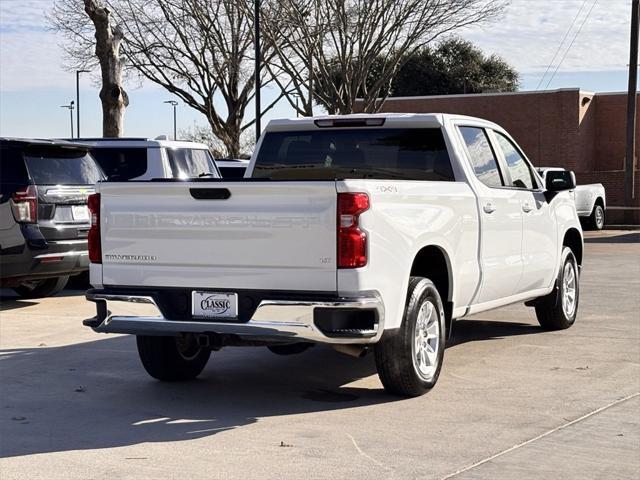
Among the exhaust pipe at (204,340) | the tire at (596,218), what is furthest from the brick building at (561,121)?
the exhaust pipe at (204,340)

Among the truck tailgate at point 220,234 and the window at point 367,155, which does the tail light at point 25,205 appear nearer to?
the window at point 367,155

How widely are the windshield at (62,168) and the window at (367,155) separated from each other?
4.42m

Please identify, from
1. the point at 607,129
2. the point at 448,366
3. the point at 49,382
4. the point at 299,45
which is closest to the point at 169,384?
the point at 49,382

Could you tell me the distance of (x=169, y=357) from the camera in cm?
847

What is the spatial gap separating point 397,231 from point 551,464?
6.68 feet

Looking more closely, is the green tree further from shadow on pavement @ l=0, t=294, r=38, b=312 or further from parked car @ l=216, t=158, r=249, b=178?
shadow on pavement @ l=0, t=294, r=38, b=312

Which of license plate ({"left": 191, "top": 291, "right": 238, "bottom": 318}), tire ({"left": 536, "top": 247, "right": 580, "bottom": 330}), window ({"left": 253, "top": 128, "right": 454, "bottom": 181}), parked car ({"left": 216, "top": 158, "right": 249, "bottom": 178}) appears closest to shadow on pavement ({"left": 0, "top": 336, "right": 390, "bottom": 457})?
license plate ({"left": 191, "top": 291, "right": 238, "bottom": 318})

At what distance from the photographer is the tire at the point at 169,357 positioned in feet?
27.6

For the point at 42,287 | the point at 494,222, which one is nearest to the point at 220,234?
the point at 494,222

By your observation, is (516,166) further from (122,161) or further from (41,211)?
(122,161)

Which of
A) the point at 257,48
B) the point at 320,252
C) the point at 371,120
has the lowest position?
the point at 320,252

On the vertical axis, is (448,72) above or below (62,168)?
above

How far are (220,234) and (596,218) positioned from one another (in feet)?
79.4

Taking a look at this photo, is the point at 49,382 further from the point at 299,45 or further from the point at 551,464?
the point at 299,45
